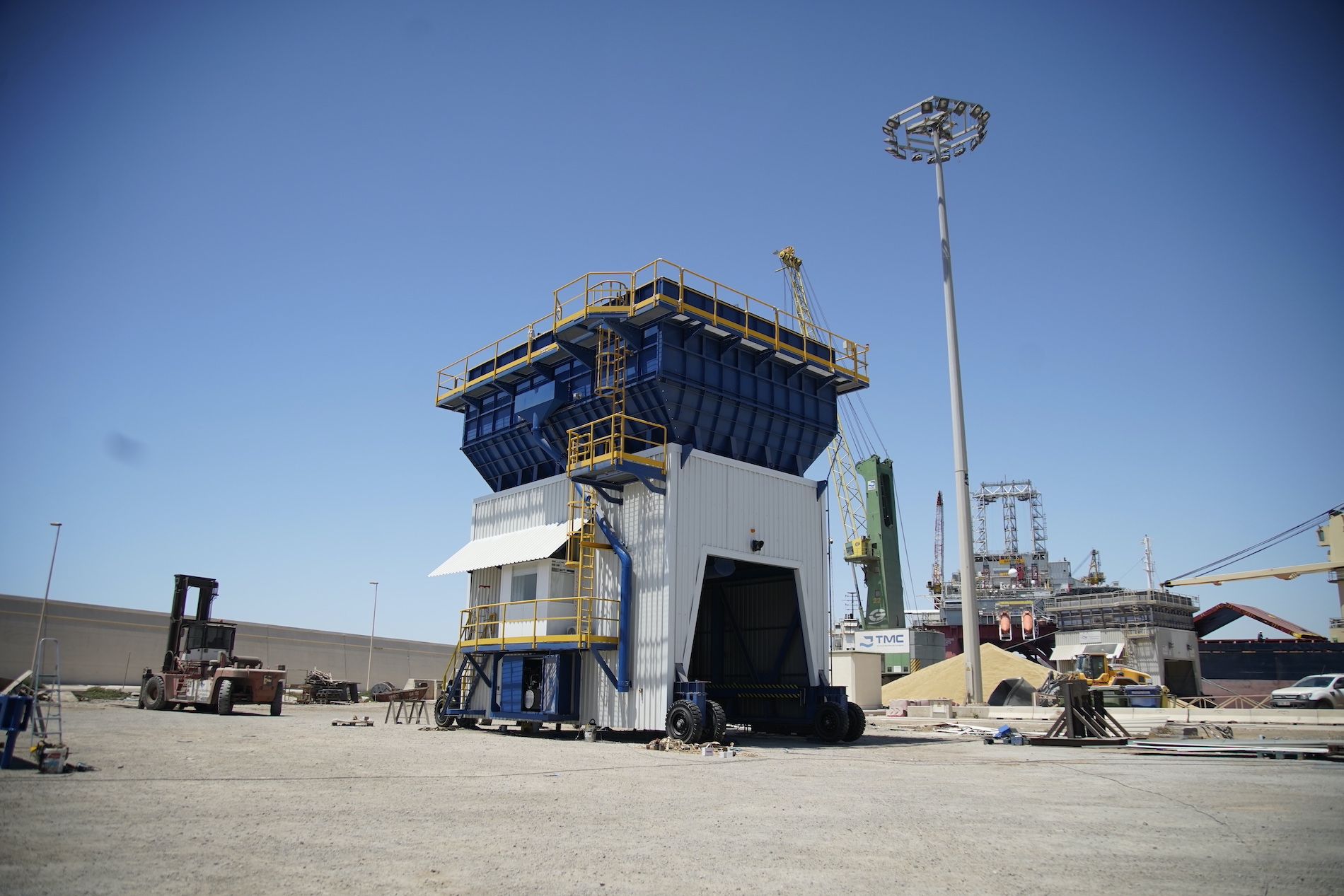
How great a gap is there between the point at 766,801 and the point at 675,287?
54.2ft

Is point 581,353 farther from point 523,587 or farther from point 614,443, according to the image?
point 523,587

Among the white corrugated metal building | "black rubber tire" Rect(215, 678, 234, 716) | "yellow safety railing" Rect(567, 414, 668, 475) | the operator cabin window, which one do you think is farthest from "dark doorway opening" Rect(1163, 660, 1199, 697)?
"black rubber tire" Rect(215, 678, 234, 716)

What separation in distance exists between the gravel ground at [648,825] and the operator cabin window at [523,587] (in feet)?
33.0

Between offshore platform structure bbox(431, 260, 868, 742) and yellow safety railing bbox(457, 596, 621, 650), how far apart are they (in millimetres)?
84

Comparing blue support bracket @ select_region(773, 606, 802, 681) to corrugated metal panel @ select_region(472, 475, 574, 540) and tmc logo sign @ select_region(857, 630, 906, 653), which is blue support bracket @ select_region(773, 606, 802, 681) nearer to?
corrugated metal panel @ select_region(472, 475, 574, 540)

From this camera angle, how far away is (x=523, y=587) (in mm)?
27672

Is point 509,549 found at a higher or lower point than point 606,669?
higher

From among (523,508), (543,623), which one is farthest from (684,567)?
(523,508)

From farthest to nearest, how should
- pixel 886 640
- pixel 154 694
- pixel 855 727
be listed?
pixel 886 640 → pixel 154 694 → pixel 855 727

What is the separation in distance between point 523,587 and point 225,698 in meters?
11.6

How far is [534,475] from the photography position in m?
30.0

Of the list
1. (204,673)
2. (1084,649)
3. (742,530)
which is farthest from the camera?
(1084,649)

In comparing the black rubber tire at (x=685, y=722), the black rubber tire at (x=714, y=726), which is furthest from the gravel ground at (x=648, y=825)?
the black rubber tire at (x=714, y=726)

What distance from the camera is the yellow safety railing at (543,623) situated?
2425cm
